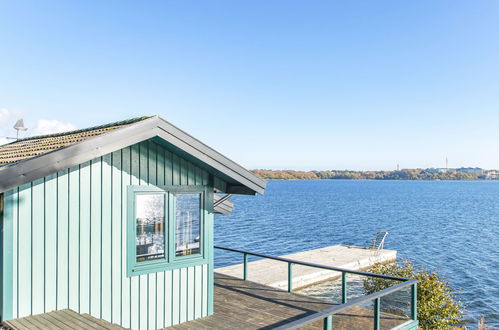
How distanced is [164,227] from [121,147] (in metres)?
1.71

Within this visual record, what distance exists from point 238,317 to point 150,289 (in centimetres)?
183

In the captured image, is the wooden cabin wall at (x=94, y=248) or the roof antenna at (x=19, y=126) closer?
the wooden cabin wall at (x=94, y=248)

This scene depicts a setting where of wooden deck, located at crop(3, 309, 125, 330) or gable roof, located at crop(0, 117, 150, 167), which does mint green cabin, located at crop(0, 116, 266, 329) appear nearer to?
gable roof, located at crop(0, 117, 150, 167)

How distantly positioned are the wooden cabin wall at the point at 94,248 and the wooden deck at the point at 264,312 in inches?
22.0

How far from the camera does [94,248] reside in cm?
568

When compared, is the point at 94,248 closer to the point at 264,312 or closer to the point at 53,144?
the point at 53,144

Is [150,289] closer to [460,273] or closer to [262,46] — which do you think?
[460,273]

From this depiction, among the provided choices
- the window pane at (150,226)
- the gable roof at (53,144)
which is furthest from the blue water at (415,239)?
the gable roof at (53,144)

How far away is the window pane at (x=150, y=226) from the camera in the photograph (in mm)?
6203

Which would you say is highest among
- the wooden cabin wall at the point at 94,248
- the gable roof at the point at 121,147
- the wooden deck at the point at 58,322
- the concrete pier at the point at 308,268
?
the gable roof at the point at 121,147

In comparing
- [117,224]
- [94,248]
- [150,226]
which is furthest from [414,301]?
[94,248]

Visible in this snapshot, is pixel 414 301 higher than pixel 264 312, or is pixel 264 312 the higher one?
pixel 414 301

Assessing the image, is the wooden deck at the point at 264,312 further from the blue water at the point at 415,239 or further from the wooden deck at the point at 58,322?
the blue water at the point at 415,239

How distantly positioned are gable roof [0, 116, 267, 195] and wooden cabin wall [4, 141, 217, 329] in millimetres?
440
